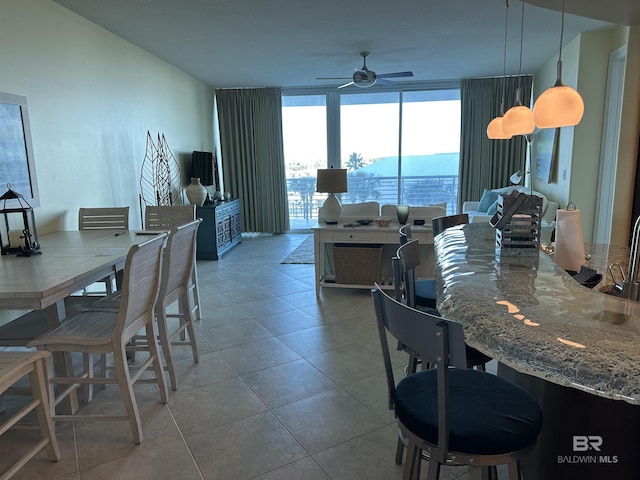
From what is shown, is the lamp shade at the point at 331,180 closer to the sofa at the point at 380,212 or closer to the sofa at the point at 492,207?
the sofa at the point at 380,212

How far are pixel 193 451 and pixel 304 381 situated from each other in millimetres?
786

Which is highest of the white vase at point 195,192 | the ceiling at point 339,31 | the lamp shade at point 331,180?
the ceiling at point 339,31

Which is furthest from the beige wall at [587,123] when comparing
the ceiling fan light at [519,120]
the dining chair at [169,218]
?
the dining chair at [169,218]

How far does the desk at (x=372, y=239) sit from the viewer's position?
3924 millimetres

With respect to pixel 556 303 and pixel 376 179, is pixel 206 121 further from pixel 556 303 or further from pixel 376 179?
pixel 556 303

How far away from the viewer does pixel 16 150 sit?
3.04 m

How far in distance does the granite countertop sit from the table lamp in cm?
246

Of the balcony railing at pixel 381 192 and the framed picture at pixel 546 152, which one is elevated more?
the framed picture at pixel 546 152

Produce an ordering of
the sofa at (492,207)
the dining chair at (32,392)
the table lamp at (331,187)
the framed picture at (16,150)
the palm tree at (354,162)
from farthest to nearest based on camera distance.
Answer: the palm tree at (354,162) < the sofa at (492,207) < the table lamp at (331,187) < the framed picture at (16,150) < the dining chair at (32,392)

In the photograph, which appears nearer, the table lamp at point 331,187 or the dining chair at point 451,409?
the dining chair at point 451,409

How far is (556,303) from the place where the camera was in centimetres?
126

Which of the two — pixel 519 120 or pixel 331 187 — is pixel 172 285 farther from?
pixel 519 120

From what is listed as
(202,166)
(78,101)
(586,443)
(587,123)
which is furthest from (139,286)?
(587,123)

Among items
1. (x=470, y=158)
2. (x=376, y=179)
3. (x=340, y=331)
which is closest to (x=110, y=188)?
(x=340, y=331)
